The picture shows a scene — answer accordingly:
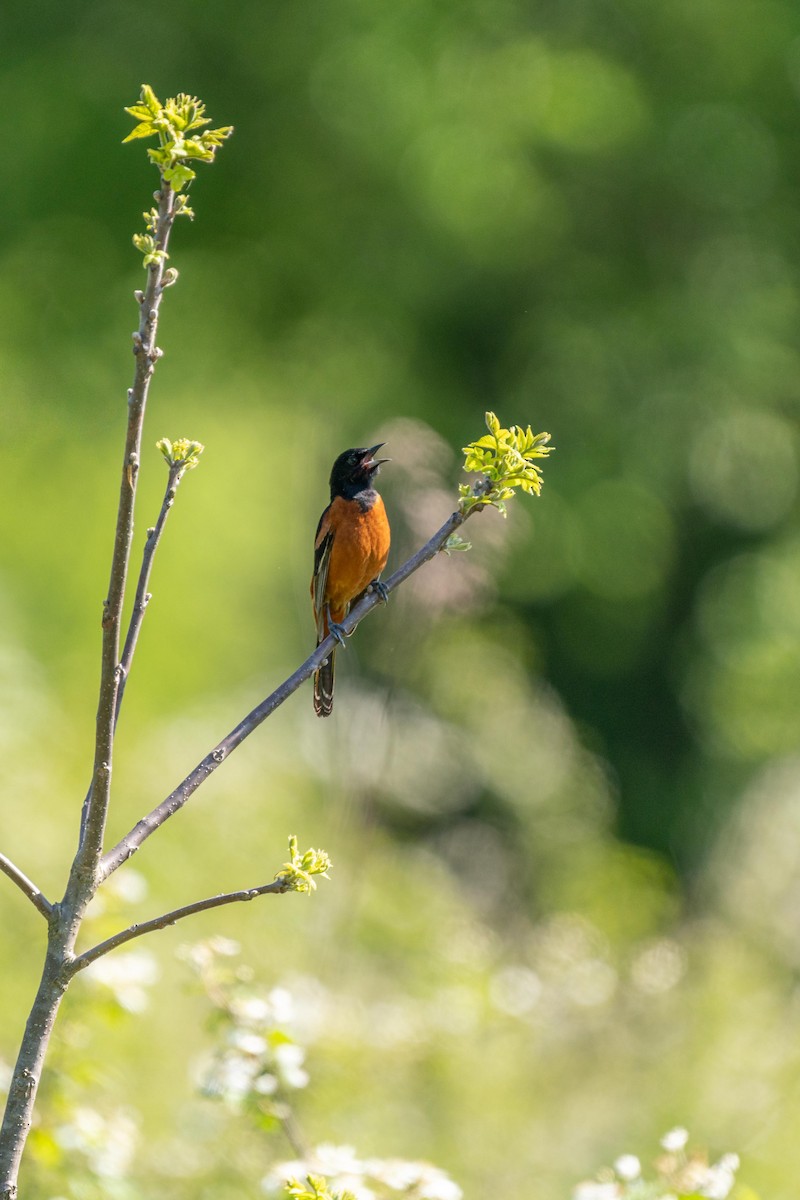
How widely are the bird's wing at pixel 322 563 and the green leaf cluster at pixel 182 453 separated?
1905 millimetres

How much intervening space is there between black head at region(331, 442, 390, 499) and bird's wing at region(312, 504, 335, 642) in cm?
12

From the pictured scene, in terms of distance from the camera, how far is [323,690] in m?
3.20

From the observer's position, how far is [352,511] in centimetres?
353

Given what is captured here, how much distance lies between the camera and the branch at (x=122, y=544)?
1312 mm

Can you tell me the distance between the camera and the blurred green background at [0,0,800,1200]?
4535 millimetres

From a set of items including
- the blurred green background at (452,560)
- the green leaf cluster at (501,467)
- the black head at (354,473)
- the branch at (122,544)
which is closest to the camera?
the branch at (122,544)

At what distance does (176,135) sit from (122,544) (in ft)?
1.43

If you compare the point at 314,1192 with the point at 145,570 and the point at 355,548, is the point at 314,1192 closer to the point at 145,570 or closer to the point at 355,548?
the point at 145,570

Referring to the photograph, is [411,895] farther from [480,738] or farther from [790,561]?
[790,561]

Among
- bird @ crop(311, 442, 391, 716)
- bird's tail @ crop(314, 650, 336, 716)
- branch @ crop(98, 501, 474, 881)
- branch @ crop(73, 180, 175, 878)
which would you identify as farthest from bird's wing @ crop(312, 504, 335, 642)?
branch @ crop(73, 180, 175, 878)

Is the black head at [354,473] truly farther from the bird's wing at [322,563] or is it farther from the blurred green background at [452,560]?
the blurred green background at [452,560]

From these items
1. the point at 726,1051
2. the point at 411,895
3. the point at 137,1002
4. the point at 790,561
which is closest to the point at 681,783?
the point at 790,561

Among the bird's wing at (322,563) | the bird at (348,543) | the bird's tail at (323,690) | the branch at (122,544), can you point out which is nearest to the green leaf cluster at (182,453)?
the branch at (122,544)

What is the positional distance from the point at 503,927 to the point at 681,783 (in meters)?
4.79
